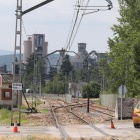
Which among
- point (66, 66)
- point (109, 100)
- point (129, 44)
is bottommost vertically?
point (109, 100)

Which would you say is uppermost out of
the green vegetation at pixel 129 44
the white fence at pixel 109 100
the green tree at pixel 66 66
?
the green tree at pixel 66 66

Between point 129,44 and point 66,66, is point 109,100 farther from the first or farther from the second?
point 66,66

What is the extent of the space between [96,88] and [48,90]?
146 feet

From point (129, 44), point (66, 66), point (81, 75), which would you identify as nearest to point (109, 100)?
point (129, 44)

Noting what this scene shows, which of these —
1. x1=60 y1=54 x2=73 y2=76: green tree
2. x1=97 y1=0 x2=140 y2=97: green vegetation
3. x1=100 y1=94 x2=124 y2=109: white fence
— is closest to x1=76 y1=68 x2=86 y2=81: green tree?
x1=60 y1=54 x2=73 y2=76: green tree

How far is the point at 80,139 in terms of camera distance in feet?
45.0

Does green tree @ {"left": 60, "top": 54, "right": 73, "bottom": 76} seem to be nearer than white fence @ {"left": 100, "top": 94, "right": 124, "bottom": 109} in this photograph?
No

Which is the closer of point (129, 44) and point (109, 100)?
point (129, 44)

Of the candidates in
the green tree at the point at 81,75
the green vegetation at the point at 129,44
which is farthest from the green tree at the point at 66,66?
the green vegetation at the point at 129,44

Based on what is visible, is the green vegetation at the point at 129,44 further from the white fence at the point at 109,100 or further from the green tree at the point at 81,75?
the green tree at the point at 81,75

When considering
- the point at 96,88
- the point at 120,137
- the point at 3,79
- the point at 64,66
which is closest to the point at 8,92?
the point at 3,79

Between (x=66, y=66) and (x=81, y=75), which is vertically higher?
(x=66, y=66)

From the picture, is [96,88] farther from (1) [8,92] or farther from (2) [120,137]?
(2) [120,137]

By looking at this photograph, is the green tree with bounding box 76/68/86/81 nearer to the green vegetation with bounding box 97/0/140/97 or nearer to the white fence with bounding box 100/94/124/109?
the white fence with bounding box 100/94/124/109
